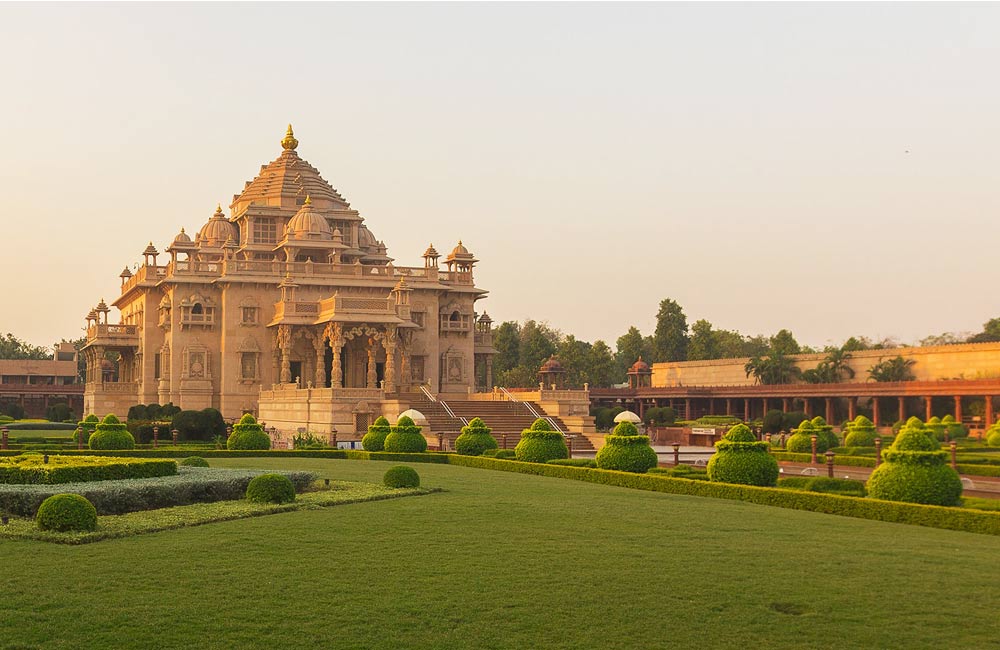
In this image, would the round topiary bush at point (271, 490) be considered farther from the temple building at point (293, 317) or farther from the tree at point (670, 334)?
the tree at point (670, 334)

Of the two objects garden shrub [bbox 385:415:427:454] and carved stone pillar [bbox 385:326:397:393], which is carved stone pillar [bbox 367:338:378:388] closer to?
carved stone pillar [bbox 385:326:397:393]

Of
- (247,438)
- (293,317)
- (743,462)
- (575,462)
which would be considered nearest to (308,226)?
(293,317)

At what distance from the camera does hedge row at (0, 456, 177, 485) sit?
20.1 meters

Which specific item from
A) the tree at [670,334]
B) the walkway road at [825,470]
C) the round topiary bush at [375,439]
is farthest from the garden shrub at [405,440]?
the tree at [670,334]

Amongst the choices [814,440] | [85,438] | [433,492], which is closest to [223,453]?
[85,438]

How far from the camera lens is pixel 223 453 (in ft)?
117

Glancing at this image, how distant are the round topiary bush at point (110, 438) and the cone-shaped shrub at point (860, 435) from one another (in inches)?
991

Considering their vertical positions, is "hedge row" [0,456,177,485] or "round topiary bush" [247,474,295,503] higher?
"hedge row" [0,456,177,485]

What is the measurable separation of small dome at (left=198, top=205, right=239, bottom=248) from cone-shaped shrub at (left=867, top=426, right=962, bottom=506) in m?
49.0

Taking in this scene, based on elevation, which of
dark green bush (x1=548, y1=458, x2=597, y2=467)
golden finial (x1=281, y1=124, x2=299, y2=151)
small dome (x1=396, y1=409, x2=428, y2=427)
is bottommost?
dark green bush (x1=548, y1=458, x2=597, y2=467)

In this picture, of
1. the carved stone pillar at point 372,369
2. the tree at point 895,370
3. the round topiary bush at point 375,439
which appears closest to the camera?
the round topiary bush at point 375,439

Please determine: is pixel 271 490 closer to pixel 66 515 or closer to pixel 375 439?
pixel 66 515

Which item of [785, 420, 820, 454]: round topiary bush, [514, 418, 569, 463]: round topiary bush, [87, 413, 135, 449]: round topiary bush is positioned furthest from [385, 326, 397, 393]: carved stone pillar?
[514, 418, 569, 463]: round topiary bush

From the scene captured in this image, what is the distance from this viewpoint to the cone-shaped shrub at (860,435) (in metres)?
42.1
